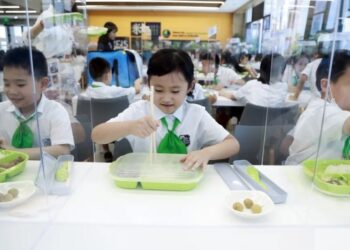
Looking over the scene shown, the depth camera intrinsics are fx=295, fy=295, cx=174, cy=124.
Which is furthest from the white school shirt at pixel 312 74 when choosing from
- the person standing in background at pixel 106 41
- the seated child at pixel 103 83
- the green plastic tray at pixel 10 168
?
the person standing in background at pixel 106 41

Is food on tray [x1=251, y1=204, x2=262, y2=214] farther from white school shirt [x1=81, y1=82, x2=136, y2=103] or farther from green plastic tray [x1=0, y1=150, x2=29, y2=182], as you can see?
white school shirt [x1=81, y1=82, x2=136, y2=103]

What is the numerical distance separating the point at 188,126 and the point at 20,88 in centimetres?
67

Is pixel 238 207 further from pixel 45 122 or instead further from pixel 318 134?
pixel 45 122

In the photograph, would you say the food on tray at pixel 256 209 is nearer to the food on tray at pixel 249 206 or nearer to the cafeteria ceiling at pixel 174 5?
the food on tray at pixel 249 206

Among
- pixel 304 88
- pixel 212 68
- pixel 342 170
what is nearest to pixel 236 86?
pixel 212 68

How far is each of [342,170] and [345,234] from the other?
30 cm

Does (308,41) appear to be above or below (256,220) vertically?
above

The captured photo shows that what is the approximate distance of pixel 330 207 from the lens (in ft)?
2.44

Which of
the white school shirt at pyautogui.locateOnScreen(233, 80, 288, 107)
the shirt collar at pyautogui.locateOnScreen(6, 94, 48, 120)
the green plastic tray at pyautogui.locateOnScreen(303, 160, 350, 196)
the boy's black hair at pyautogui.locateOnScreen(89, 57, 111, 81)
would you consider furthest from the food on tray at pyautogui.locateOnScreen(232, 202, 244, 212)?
the boy's black hair at pyautogui.locateOnScreen(89, 57, 111, 81)

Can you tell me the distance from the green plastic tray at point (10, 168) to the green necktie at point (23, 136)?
27 millimetres

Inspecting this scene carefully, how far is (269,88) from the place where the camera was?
2.03 metres

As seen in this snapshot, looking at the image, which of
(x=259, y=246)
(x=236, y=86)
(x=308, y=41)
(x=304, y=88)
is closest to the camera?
(x=259, y=246)

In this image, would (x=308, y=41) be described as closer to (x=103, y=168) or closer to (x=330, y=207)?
(x=330, y=207)

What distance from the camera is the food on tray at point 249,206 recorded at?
0.68m
